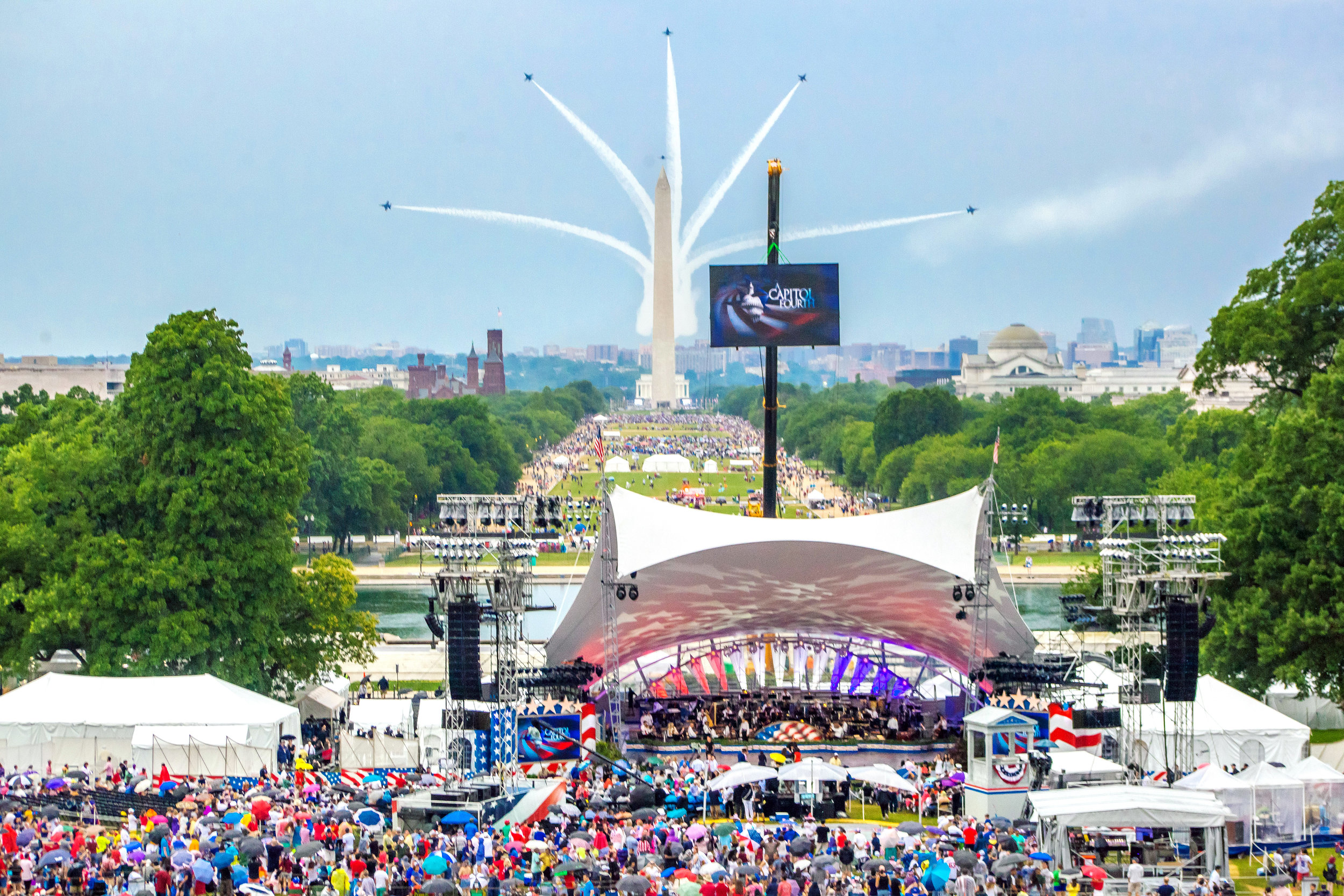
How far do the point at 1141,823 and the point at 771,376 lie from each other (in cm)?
2375

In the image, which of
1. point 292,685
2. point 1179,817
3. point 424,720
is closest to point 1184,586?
point 1179,817

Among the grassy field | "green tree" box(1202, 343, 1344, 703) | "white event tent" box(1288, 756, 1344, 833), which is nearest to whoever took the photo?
"white event tent" box(1288, 756, 1344, 833)

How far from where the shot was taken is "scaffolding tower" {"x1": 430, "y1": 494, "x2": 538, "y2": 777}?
30688mm

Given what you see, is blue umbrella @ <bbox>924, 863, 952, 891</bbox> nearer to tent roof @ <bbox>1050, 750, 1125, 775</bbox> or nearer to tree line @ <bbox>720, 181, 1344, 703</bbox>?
tent roof @ <bbox>1050, 750, 1125, 775</bbox>

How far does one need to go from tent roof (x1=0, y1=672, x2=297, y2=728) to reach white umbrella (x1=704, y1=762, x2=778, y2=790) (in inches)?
380

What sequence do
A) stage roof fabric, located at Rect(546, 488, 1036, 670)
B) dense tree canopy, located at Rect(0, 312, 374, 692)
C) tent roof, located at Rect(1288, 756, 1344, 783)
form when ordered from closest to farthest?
tent roof, located at Rect(1288, 756, 1344, 783), stage roof fabric, located at Rect(546, 488, 1036, 670), dense tree canopy, located at Rect(0, 312, 374, 692)

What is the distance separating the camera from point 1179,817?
22.8 meters

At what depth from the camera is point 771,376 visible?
44938 millimetres

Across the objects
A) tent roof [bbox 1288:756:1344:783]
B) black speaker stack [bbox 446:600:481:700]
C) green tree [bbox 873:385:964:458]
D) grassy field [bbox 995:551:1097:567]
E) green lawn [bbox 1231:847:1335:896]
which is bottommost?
green lawn [bbox 1231:847:1335:896]

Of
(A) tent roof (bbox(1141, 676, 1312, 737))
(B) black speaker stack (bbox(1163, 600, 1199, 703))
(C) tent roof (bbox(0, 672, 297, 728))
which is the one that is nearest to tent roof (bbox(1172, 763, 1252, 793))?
(B) black speaker stack (bbox(1163, 600, 1199, 703))

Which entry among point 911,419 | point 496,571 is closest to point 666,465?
point 911,419

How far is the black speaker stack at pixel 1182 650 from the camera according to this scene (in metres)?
29.2

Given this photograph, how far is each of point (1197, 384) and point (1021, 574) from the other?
2878 cm

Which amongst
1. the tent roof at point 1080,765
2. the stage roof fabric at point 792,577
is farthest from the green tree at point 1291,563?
the tent roof at point 1080,765
